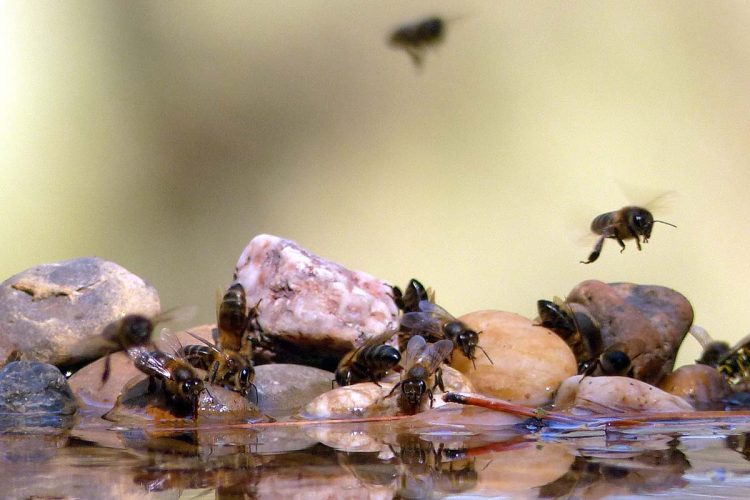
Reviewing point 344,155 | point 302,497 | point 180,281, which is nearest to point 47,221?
point 180,281

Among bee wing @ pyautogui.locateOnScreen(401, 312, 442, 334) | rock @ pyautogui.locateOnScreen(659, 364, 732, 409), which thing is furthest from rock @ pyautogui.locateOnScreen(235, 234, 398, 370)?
rock @ pyautogui.locateOnScreen(659, 364, 732, 409)

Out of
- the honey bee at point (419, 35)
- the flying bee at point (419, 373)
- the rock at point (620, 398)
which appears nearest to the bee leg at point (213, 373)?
the flying bee at point (419, 373)

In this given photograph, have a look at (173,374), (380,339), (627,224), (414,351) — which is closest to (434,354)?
(414,351)

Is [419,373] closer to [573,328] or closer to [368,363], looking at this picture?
[368,363]

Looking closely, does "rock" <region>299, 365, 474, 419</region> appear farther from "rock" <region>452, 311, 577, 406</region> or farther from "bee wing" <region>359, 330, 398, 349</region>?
"rock" <region>452, 311, 577, 406</region>

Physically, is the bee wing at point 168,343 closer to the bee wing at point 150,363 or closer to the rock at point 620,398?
the bee wing at point 150,363

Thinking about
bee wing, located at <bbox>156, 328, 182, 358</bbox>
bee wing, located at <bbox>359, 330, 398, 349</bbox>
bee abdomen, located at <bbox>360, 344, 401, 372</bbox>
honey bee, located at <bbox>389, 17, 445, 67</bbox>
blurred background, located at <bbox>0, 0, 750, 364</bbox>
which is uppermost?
honey bee, located at <bbox>389, 17, 445, 67</bbox>

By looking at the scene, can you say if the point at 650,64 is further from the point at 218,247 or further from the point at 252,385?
the point at 252,385
